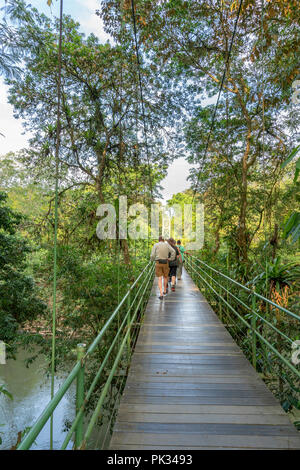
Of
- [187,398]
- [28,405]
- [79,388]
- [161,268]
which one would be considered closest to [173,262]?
[161,268]

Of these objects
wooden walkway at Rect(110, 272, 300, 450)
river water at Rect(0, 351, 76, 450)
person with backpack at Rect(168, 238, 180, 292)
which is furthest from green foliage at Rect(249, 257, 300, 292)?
river water at Rect(0, 351, 76, 450)

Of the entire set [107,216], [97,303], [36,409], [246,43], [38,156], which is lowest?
[36,409]

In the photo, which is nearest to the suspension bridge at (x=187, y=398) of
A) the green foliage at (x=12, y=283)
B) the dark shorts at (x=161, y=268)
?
the dark shorts at (x=161, y=268)

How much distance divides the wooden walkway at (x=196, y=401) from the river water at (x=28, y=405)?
23.5 ft

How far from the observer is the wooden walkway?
6.60ft

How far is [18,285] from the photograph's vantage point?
26.3 feet

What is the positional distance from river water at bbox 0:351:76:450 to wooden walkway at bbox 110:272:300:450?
23.5 ft

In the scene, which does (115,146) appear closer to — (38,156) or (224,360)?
(38,156)

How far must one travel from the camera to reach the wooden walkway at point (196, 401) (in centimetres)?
201

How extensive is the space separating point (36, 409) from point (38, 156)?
9.52 meters

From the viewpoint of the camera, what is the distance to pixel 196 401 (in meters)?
2.52

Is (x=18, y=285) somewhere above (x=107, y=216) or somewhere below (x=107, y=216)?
below
